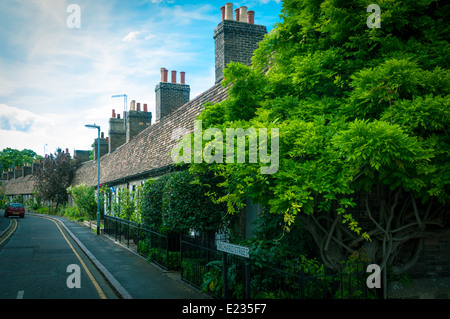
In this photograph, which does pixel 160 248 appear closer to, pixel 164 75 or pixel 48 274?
pixel 48 274

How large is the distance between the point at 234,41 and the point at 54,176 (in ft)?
135

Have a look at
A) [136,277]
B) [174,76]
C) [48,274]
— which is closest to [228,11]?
[174,76]

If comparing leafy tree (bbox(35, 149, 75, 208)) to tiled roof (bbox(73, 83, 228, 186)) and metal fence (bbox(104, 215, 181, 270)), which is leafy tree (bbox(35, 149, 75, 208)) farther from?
metal fence (bbox(104, 215, 181, 270))

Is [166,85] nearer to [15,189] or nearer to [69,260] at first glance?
[69,260]

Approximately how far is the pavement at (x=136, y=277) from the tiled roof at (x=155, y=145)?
12.6ft

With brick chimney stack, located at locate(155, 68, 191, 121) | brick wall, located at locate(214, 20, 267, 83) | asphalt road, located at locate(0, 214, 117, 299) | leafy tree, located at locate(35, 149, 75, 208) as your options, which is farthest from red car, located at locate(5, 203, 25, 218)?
brick wall, located at locate(214, 20, 267, 83)

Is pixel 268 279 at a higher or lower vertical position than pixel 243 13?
lower

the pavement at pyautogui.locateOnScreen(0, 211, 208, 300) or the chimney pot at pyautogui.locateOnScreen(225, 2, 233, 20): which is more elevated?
the chimney pot at pyautogui.locateOnScreen(225, 2, 233, 20)

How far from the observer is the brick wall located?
13195mm

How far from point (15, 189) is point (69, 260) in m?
64.4

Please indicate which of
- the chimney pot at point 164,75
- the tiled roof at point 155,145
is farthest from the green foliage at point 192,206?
the chimney pot at point 164,75

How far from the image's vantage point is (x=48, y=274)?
38.7 ft

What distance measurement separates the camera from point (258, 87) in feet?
25.9

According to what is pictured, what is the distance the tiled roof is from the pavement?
3.83m
